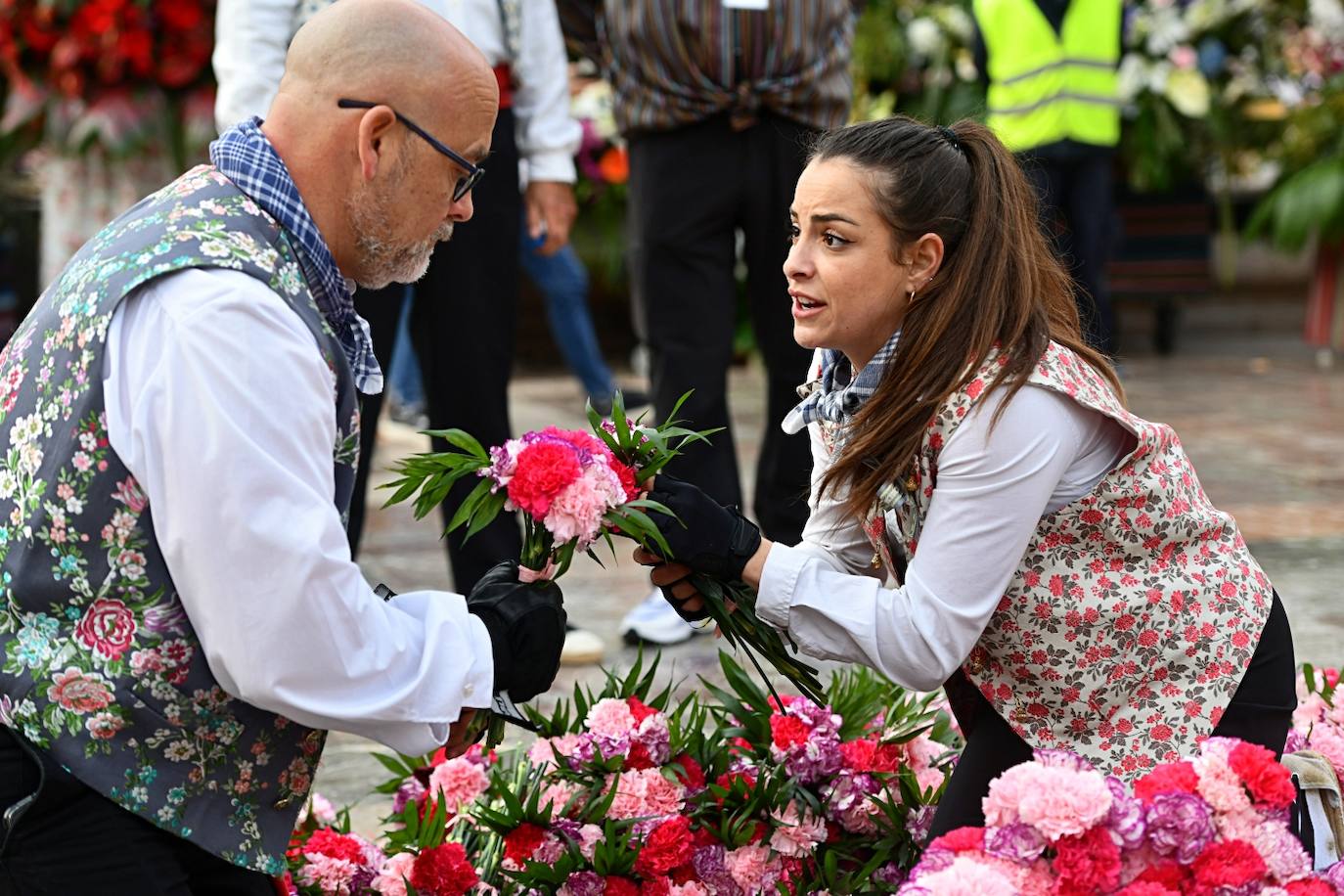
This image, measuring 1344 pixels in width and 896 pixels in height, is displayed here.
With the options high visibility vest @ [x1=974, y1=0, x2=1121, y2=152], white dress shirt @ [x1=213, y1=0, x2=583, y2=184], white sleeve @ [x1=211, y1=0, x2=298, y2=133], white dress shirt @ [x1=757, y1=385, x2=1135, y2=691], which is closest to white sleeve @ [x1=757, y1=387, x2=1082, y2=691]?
white dress shirt @ [x1=757, y1=385, x2=1135, y2=691]

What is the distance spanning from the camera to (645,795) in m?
2.54

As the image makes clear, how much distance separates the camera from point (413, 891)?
236 cm

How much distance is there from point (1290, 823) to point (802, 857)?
2.22 ft

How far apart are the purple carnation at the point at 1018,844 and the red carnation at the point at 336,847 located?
101 cm

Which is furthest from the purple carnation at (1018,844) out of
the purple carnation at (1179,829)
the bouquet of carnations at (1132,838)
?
the purple carnation at (1179,829)

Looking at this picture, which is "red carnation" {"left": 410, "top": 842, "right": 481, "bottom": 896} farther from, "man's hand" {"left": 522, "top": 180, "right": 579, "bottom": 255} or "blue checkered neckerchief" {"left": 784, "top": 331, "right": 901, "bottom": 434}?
"man's hand" {"left": 522, "top": 180, "right": 579, "bottom": 255}

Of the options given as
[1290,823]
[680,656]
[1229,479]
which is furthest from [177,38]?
[1290,823]

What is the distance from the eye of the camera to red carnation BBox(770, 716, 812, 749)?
8.49 feet

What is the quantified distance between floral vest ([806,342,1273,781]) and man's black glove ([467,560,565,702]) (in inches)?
23.0

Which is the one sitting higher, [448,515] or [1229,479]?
[448,515]

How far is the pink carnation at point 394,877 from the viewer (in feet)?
8.02

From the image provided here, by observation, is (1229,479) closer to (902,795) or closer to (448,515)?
(448,515)

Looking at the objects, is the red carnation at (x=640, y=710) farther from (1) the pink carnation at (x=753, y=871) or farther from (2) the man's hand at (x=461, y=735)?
(2) the man's hand at (x=461, y=735)

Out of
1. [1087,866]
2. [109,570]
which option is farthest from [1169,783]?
[109,570]
